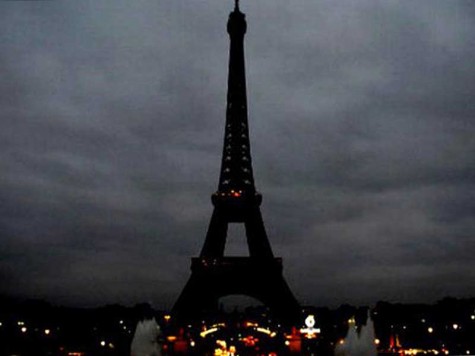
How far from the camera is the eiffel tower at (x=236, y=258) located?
66938 millimetres

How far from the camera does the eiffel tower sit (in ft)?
220

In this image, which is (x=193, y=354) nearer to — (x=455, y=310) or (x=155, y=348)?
(x=155, y=348)

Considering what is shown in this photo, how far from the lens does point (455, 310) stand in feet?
293

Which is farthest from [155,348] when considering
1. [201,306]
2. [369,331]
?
[369,331]

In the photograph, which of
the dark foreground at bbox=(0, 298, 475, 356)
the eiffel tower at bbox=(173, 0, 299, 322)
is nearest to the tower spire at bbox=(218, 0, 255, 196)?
the eiffel tower at bbox=(173, 0, 299, 322)

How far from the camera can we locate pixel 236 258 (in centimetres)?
6888

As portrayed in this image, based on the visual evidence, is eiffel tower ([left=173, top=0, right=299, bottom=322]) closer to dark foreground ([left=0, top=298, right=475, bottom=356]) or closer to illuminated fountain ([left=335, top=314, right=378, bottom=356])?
dark foreground ([left=0, top=298, right=475, bottom=356])

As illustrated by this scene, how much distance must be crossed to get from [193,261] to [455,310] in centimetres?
4247

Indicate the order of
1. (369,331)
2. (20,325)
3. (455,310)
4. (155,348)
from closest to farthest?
(369,331) < (155,348) < (20,325) < (455,310)

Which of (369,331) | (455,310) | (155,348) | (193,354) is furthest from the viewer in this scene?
(455,310)

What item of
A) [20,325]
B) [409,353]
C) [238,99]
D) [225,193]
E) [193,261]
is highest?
[238,99]

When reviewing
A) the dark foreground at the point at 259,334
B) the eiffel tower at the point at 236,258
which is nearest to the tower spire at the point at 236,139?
the eiffel tower at the point at 236,258

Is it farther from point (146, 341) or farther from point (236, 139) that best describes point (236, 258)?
point (146, 341)

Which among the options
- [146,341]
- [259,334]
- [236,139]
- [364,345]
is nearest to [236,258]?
[236,139]
